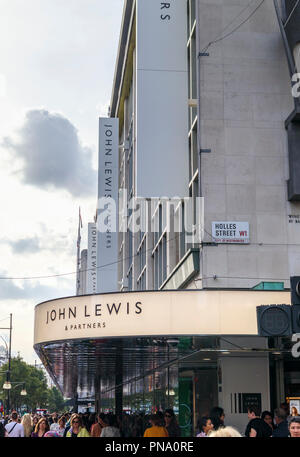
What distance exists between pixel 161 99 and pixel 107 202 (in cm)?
1380

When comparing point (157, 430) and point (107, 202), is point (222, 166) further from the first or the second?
point (107, 202)

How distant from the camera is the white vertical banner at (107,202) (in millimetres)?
35281

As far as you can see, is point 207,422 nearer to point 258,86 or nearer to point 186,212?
point 186,212

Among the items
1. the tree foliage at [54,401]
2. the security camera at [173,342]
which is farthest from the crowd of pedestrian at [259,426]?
the tree foliage at [54,401]

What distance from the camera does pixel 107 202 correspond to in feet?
115

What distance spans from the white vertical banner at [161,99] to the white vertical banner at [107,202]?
44.7 feet

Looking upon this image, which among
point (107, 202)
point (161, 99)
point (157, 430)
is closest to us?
point (157, 430)

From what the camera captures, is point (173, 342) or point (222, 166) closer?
point (173, 342)

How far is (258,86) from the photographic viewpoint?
22562 mm

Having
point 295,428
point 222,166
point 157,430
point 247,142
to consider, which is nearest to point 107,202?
point 222,166

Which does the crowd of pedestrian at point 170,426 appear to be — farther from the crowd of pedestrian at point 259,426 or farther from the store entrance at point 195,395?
the store entrance at point 195,395

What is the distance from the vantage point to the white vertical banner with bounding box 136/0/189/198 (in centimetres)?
2067
